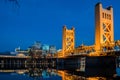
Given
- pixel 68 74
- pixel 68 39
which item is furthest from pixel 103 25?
pixel 68 39

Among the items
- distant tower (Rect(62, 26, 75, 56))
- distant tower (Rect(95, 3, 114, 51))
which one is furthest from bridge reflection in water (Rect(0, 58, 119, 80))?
distant tower (Rect(62, 26, 75, 56))

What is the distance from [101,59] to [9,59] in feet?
184

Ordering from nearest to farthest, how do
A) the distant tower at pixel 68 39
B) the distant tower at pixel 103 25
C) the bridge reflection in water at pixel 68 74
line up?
the bridge reflection in water at pixel 68 74
the distant tower at pixel 103 25
the distant tower at pixel 68 39

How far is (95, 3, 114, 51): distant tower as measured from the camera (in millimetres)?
64162

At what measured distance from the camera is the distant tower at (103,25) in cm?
6416

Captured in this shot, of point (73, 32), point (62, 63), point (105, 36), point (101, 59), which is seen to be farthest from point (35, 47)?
point (101, 59)

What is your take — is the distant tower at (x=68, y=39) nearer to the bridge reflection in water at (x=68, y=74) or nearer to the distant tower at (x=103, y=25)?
the distant tower at (x=103, y=25)

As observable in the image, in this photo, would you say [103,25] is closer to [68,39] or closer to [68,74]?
[68,74]

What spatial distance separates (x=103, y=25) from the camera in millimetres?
67062

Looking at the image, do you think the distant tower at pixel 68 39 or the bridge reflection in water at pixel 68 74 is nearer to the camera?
the bridge reflection in water at pixel 68 74

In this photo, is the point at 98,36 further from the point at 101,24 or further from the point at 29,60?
the point at 29,60

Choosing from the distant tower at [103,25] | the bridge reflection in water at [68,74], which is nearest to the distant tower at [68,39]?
the distant tower at [103,25]

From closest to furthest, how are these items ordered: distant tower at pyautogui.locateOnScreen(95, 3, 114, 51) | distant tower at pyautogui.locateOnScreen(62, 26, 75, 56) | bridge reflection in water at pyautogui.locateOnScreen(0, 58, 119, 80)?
bridge reflection in water at pyautogui.locateOnScreen(0, 58, 119, 80)
distant tower at pyautogui.locateOnScreen(95, 3, 114, 51)
distant tower at pyautogui.locateOnScreen(62, 26, 75, 56)

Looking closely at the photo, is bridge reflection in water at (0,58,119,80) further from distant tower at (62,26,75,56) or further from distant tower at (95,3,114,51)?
distant tower at (62,26,75,56)
